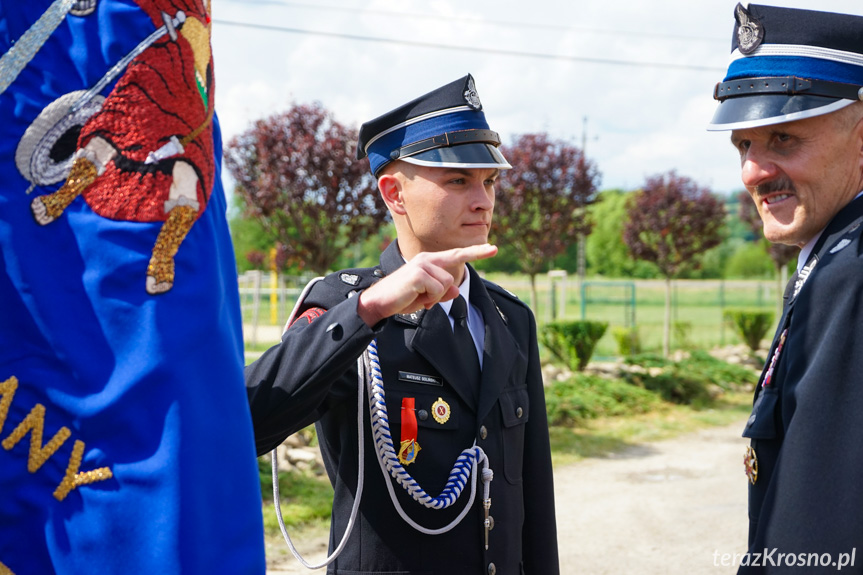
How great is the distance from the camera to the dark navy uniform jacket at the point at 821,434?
1.34m

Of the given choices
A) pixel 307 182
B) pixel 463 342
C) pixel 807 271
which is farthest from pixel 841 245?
pixel 307 182

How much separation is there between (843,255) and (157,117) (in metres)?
1.29

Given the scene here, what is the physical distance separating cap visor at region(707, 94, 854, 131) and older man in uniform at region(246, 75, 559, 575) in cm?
71

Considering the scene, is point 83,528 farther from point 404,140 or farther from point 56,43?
point 404,140

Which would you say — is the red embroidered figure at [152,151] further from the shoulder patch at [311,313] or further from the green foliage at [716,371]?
the green foliage at [716,371]

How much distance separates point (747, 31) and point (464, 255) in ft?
3.09

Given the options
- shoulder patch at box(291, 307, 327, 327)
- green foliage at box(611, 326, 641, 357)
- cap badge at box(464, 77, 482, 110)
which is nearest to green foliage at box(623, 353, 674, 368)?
green foliage at box(611, 326, 641, 357)

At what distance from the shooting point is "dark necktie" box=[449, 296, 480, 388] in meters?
2.20

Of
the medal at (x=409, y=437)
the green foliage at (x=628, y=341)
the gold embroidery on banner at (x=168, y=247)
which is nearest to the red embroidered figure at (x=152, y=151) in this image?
the gold embroidery on banner at (x=168, y=247)

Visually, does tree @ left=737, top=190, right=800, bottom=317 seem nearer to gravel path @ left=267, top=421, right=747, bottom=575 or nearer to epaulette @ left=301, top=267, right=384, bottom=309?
gravel path @ left=267, top=421, right=747, bottom=575

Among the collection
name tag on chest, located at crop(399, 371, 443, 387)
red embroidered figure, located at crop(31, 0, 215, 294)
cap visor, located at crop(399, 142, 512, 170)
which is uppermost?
cap visor, located at crop(399, 142, 512, 170)

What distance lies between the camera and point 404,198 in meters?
2.35

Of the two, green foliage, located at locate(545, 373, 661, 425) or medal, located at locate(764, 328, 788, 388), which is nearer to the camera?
medal, located at locate(764, 328, 788, 388)

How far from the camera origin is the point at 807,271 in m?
1.69
